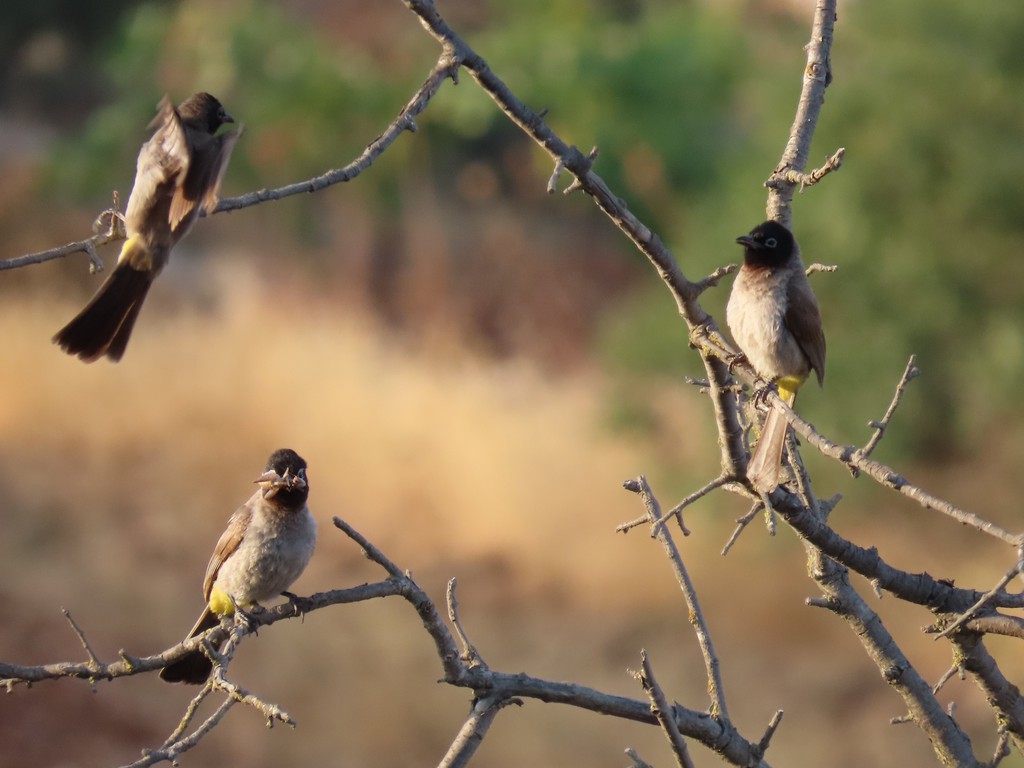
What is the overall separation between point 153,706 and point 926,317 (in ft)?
28.4

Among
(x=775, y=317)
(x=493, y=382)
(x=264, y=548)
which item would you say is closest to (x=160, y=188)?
(x=264, y=548)

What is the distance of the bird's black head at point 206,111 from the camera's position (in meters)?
4.33

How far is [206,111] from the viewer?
4.37 m

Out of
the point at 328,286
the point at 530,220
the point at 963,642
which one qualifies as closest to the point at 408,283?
the point at 328,286

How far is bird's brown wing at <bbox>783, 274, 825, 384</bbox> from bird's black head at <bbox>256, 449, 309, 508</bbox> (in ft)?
5.56

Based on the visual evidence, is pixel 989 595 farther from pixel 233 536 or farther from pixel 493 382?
pixel 493 382

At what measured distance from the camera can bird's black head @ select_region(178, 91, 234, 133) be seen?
14.2 ft

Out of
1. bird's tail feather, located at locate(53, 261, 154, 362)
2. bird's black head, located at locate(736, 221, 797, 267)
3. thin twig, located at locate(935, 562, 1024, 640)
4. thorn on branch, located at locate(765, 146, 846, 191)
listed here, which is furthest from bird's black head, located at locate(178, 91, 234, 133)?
thin twig, located at locate(935, 562, 1024, 640)

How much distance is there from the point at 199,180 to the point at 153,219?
5.2 inches

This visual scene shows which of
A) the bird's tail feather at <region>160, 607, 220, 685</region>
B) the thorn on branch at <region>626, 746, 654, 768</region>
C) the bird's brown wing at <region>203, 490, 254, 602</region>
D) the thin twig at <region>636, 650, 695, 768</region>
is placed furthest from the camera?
the bird's brown wing at <region>203, 490, 254, 602</region>

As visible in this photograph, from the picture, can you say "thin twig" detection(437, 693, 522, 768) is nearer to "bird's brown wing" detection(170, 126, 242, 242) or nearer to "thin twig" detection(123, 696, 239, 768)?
"thin twig" detection(123, 696, 239, 768)

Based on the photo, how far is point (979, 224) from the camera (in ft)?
47.0

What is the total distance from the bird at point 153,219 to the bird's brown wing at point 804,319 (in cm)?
227

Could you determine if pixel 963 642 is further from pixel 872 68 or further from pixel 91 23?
pixel 91 23
